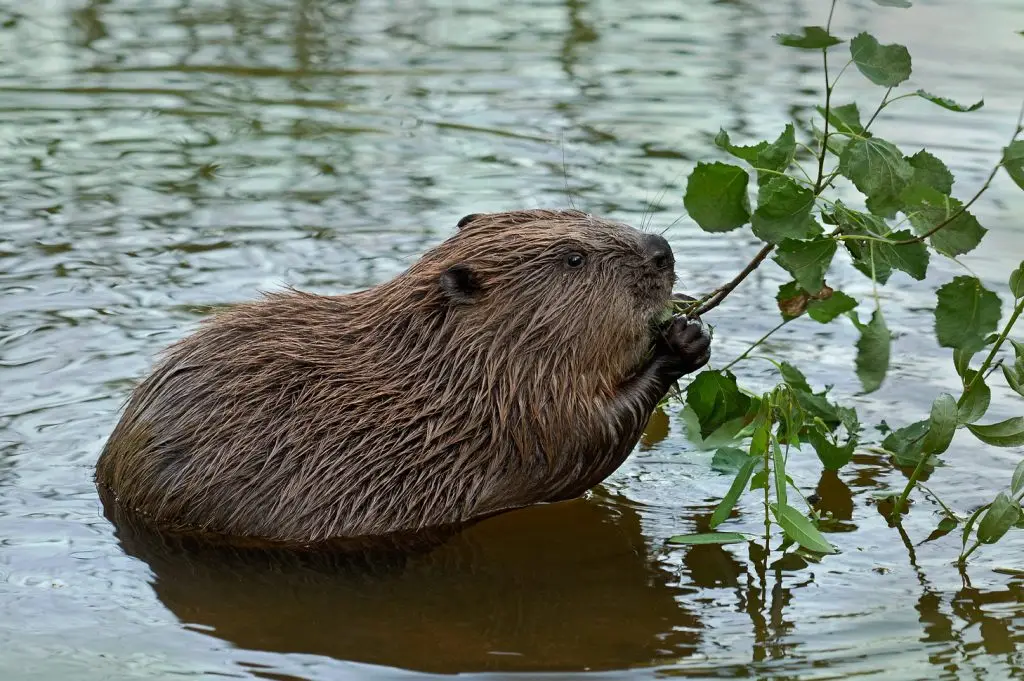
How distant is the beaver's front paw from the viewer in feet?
13.6

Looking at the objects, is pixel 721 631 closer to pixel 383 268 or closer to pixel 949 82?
pixel 383 268

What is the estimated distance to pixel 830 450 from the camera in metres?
4.27

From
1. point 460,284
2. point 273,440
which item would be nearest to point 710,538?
point 460,284

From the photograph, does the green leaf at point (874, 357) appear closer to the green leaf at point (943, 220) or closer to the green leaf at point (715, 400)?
the green leaf at point (943, 220)

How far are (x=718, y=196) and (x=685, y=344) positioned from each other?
1.56 feet

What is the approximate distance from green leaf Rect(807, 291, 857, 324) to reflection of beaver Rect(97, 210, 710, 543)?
348mm

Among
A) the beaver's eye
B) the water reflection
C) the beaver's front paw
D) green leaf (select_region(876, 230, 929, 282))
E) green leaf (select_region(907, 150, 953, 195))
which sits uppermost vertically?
green leaf (select_region(907, 150, 953, 195))

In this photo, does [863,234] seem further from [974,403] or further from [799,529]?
[799,529]

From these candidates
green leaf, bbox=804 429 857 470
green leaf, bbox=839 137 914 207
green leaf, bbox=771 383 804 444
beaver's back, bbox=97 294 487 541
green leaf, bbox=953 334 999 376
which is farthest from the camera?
green leaf, bbox=804 429 857 470

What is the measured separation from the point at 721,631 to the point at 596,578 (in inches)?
17.8

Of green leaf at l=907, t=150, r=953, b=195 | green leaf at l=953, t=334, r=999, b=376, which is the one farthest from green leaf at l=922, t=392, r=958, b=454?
green leaf at l=907, t=150, r=953, b=195

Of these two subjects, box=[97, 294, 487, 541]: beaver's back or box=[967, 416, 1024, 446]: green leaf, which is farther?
box=[97, 294, 487, 541]: beaver's back

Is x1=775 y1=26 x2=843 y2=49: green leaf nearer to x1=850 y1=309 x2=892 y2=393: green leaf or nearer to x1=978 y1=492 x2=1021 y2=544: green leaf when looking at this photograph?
x1=850 y1=309 x2=892 y2=393: green leaf

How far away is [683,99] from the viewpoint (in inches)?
315
